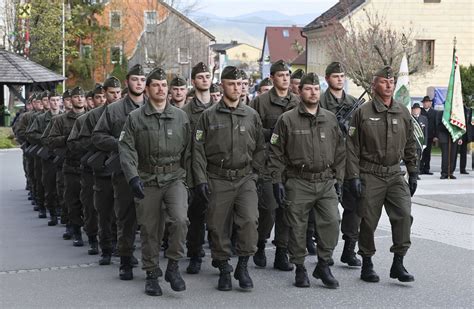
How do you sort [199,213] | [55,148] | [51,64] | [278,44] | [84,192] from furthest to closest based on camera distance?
[278,44], [51,64], [55,148], [84,192], [199,213]

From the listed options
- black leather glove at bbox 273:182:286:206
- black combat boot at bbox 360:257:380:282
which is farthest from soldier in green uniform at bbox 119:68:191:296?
black combat boot at bbox 360:257:380:282

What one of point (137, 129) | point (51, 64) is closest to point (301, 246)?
point (137, 129)

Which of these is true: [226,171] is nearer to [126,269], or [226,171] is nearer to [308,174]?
[308,174]

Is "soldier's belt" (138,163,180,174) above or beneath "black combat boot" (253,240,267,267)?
above

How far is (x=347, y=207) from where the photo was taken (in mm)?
9422

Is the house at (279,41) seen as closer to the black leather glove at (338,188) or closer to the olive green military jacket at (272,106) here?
the olive green military jacket at (272,106)

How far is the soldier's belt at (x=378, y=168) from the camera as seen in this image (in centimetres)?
852

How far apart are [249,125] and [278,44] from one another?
344ft

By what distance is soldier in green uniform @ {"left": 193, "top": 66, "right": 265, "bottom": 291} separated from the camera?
837cm

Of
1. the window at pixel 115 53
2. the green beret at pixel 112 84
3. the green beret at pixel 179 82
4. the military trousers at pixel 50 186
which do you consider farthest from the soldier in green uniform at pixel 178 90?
the window at pixel 115 53

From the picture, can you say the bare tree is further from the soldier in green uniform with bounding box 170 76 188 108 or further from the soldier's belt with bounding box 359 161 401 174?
the soldier's belt with bounding box 359 161 401 174

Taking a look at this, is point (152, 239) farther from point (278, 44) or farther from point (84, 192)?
point (278, 44)

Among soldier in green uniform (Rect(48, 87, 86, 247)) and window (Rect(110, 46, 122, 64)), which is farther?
window (Rect(110, 46, 122, 64))

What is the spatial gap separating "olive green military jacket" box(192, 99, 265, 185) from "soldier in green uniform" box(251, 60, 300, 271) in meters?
0.51
